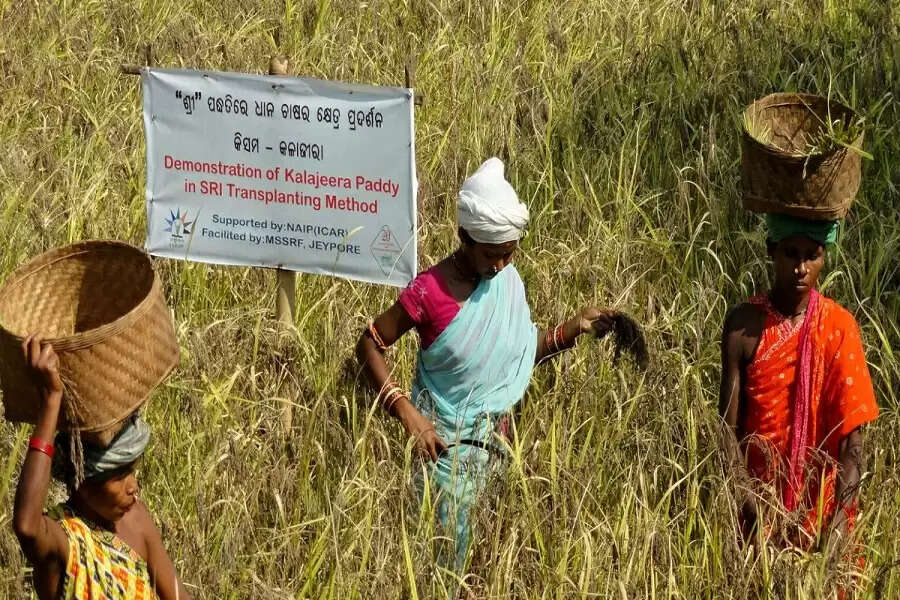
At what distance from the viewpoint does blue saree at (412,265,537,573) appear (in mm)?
2994

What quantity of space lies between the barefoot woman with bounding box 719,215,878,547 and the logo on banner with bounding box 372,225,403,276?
95 cm

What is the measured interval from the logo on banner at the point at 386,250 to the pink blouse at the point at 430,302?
48cm

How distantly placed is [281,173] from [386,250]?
0.38 metres

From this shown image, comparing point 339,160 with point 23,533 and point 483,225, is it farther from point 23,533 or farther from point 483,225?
point 23,533

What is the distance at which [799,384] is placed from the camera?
2949 mm

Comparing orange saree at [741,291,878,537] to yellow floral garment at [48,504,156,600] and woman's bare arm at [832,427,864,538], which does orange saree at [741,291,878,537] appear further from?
yellow floral garment at [48,504,156,600]

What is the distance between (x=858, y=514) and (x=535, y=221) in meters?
1.61

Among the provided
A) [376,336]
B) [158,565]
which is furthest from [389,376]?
[158,565]

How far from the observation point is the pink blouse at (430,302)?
3.02 meters

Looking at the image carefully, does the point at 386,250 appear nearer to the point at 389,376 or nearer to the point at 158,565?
the point at 389,376

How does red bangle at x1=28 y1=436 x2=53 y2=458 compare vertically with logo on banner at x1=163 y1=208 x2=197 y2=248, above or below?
above

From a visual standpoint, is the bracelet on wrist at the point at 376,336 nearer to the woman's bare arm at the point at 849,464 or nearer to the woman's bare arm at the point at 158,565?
the woman's bare arm at the point at 158,565

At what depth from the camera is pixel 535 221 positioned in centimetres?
438

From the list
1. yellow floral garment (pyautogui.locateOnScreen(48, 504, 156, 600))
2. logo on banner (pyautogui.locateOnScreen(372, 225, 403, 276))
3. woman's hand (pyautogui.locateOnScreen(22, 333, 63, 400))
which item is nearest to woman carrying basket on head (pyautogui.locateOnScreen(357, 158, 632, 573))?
logo on banner (pyautogui.locateOnScreen(372, 225, 403, 276))
